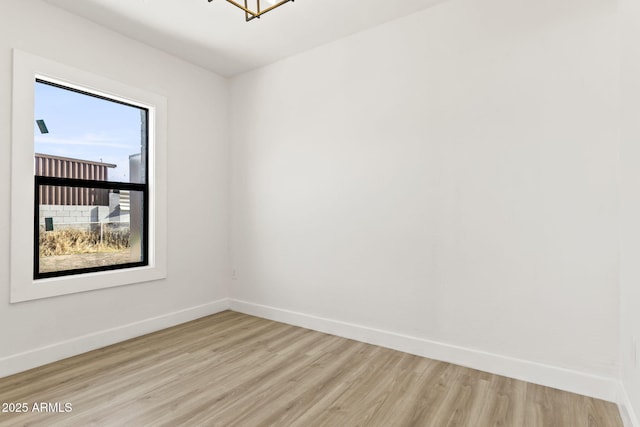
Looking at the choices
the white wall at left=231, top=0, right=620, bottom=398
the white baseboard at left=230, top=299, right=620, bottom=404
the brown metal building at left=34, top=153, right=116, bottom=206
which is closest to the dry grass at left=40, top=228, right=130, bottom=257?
the brown metal building at left=34, top=153, right=116, bottom=206

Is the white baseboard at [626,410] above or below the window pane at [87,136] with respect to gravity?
below

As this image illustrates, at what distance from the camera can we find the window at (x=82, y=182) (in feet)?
8.07

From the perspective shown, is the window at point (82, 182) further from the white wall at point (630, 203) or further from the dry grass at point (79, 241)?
the white wall at point (630, 203)

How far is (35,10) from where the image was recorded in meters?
2.53

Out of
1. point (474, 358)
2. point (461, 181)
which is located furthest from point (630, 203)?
point (474, 358)

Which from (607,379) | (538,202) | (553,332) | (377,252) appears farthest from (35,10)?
(607,379)

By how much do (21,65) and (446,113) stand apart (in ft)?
10.2

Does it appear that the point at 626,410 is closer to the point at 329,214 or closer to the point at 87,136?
the point at 329,214

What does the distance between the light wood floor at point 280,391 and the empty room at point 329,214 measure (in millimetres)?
18

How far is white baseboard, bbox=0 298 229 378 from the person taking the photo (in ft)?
7.86

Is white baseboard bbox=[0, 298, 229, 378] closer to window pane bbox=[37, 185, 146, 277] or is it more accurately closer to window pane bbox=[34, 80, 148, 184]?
window pane bbox=[37, 185, 146, 277]

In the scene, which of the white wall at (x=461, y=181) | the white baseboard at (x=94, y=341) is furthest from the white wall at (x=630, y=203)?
the white baseboard at (x=94, y=341)

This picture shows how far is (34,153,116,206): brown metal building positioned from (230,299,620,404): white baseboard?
2.05m

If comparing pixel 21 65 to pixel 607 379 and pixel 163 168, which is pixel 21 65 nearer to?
pixel 163 168
